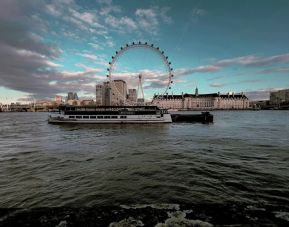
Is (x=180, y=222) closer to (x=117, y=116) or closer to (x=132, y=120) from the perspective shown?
(x=132, y=120)

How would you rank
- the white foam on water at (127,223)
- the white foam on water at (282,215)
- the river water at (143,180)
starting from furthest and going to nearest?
the river water at (143,180) → the white foam on water at (282,215) → the white foam on water at (127,223)

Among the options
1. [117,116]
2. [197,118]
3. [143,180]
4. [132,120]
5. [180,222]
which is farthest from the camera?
[197,118]

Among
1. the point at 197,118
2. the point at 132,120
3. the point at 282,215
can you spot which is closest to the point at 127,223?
the point at 282,215

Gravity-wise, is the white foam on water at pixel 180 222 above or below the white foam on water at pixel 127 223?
below

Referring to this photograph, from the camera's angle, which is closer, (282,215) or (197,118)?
(282,215)

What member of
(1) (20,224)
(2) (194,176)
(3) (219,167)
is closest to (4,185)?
(1) (20,224)

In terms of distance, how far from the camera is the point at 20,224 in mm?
5965

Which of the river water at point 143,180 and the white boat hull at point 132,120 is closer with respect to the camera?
the river water at point 143,180

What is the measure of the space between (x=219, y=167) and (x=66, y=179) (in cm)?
1190

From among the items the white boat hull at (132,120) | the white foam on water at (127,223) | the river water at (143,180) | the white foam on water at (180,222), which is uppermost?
the white foam on water at (127,223)

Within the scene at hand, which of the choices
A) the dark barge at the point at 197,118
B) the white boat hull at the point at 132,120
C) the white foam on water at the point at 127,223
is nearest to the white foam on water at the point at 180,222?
the white foam on water at the point at 127,223

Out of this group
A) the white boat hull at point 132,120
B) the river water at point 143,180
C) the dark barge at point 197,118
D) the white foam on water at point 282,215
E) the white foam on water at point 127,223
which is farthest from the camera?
the dark barge at point 197,118

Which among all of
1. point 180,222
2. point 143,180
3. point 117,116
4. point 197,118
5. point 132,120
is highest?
point 117,116

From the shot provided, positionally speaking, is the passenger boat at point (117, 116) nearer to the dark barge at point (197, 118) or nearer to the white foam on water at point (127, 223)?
the dark barge at point (197, 118)
